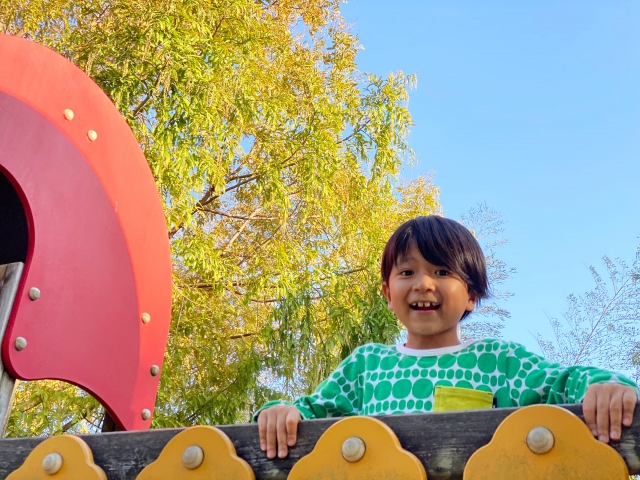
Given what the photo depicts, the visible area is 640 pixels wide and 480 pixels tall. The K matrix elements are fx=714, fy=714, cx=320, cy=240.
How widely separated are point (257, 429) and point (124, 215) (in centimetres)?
118

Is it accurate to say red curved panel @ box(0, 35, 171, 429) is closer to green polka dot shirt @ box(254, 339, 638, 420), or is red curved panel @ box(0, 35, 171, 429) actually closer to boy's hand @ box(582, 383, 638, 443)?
green polka dot shirt @ box(254, 339, 638, 420)

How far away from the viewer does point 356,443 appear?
0.95 meters

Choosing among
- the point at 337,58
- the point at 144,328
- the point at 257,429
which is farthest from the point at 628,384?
the point at 337,58

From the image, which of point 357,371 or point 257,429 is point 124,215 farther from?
point 257,429

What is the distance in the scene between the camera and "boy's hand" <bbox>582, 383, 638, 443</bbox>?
2.84ft

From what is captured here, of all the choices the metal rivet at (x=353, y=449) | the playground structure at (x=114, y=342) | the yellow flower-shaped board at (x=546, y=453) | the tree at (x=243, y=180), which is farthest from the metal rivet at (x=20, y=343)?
the tree at (x=243, y=180)

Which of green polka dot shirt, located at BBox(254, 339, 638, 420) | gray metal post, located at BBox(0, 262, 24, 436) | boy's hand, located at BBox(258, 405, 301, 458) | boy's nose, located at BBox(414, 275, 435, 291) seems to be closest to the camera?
boy's hand, located at BBox(258, 405, 301, 458)

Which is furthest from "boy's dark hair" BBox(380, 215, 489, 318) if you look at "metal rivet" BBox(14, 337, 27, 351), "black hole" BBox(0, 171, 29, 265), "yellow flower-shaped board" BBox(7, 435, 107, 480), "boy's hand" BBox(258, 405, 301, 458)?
"black hole" BBox(0, 171, 29, 265)

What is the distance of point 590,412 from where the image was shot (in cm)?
89

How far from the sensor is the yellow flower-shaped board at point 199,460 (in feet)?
3.38

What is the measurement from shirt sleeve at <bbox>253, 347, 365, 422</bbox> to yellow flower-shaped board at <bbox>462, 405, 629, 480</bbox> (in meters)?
0.58

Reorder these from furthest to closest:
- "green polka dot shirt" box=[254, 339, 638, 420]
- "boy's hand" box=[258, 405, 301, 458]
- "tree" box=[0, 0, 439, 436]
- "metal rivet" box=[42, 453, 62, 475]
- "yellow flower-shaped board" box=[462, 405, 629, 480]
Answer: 1. "tree" box=[0, 0, 439, 436]
2. "green polka dot shirt" box=[254, 339, 638, 420]
3. "metal rivet" box=[42, 453, 62, 475]
4. "boy's hand" box=[258, 405, 301, 458]
5. "yellow flower-shaped board" box=[462, 405, 629, 480]

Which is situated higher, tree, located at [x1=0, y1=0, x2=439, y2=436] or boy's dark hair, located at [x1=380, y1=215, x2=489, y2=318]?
tree, located at [x1=0, y1=0, x2=439, y2=436]

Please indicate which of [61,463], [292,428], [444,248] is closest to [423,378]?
[444,248]
